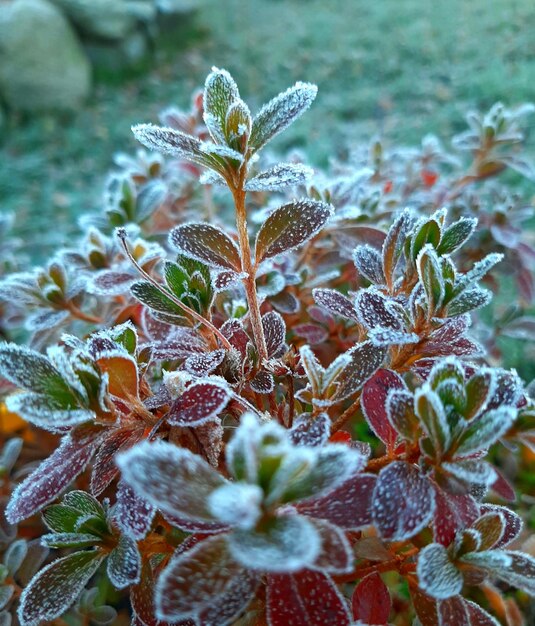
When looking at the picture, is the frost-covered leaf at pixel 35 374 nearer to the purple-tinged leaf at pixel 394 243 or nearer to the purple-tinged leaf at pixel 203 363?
the purple-tinged leaf at pixel 203 363

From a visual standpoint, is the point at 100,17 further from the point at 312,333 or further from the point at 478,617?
the point at 478,617

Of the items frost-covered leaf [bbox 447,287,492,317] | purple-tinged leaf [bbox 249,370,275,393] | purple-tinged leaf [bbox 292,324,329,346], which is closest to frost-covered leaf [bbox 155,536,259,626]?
purple-tinged leaf [bbox 249,370,275,393]

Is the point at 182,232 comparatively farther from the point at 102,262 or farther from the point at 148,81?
the point at 148,81

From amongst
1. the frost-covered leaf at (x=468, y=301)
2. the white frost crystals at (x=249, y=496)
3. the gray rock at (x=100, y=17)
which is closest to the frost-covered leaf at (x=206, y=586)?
the white frost crystals at (x=249, y=496)

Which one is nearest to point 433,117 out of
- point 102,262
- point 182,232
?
point 102,262

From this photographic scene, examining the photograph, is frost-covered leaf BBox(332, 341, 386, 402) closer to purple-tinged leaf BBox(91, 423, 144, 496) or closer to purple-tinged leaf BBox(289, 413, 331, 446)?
purple-tinged leaf BBox(289, 413, 331, 446)
